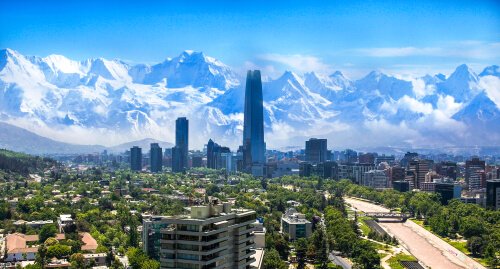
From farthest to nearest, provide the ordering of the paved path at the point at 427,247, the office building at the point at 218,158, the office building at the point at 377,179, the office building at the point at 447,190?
the office building at the point at 218,158 → the office building at the point at 377,179 → the office building at the point at 447,190 → the paved path at the point at 427,247

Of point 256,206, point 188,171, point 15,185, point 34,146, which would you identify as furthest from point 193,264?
point 34,146

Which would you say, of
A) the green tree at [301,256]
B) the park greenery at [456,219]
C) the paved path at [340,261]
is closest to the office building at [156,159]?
the park greenery at [456,219]

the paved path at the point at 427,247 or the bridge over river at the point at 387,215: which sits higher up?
the bridge over river at the point at 387,215

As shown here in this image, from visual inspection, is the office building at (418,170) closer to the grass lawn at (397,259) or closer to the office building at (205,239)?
the grass lawn at (397,259)

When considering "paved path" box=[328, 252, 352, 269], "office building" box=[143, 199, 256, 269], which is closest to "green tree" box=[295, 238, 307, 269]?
"paved path" box=[328, 252, 352, 269]

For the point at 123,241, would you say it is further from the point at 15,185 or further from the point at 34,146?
the point at 34,146

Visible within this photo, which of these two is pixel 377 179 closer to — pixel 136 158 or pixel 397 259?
pixel 136 158

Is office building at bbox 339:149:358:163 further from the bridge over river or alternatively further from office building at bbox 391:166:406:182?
the bridge over river
